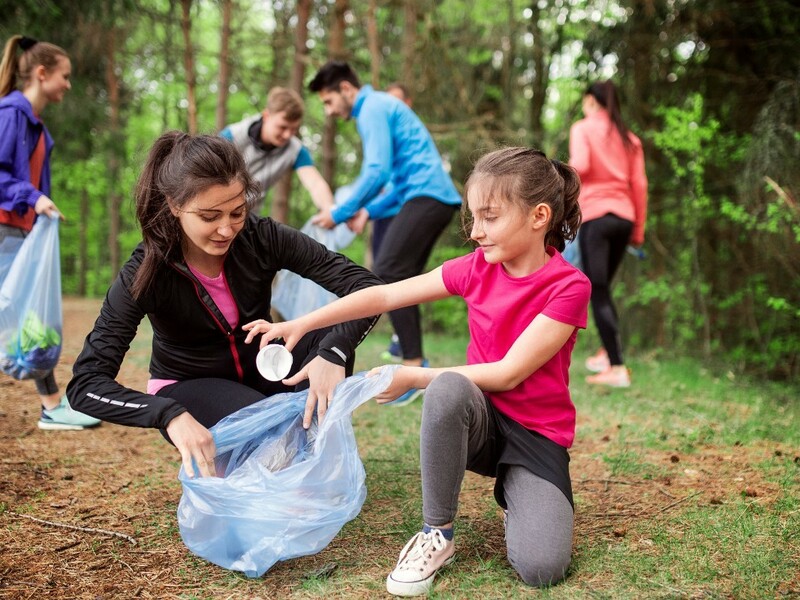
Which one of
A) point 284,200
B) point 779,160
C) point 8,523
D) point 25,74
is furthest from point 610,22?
point 8,523

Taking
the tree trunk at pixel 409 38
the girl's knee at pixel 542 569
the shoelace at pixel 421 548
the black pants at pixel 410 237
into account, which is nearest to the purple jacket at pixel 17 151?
the black pants at pixel 410 237

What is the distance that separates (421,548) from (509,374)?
0.52 meters

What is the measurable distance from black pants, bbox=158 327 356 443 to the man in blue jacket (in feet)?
4.99

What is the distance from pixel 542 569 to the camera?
1.76 metres

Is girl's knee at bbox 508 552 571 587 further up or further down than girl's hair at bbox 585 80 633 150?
further down

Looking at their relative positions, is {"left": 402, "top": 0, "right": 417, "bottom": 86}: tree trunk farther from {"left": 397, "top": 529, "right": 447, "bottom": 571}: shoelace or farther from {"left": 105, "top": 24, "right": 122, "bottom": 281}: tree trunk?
{"left": 397, "top": 529, "right": 447, "bottom": 571}: shoelace

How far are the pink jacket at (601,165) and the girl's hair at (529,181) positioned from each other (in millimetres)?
2463

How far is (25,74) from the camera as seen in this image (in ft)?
11.0

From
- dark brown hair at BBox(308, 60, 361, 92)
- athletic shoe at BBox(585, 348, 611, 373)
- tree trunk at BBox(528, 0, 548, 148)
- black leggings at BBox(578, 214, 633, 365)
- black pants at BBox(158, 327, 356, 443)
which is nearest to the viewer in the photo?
black pants at BBox(158, 327, 356, 443)

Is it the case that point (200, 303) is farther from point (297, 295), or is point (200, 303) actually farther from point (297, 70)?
point (297, 70)

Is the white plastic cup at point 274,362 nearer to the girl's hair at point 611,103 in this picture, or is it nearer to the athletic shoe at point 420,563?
the athletic shoe at point 420,563

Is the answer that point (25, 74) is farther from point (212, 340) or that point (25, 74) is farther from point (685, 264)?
point (685, 264)

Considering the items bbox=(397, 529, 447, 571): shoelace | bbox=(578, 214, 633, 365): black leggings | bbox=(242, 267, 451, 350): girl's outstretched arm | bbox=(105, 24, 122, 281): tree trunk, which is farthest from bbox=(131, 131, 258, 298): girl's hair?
bbox=(105, 24, 122, 281): tree trunk

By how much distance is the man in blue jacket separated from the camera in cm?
385
